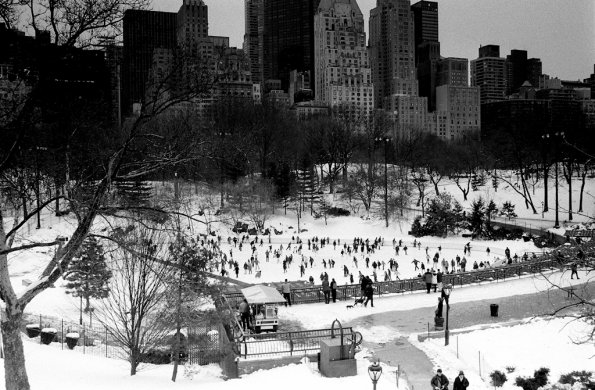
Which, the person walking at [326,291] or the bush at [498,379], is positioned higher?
the bush at [498,379]

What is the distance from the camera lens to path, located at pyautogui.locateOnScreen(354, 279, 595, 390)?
1792cm

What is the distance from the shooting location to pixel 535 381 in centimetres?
1538

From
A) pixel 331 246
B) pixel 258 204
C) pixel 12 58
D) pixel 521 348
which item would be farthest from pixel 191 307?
pixel 258 204

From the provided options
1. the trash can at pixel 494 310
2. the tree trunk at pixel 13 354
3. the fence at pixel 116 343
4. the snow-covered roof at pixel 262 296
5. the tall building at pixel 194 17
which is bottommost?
the fence at pixel 116 343

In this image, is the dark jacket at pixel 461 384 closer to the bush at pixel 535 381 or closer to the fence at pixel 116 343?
the bush at pixel 535 381

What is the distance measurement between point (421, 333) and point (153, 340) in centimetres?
986

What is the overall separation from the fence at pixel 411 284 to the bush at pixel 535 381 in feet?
37.8

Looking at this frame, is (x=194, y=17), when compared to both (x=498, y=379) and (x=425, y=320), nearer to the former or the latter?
(x=425, y=320)

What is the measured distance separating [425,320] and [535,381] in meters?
9.01

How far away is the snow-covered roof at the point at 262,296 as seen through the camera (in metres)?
21.7

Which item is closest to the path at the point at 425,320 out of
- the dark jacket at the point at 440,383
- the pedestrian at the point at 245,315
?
the dark jacket at the point at 440,383

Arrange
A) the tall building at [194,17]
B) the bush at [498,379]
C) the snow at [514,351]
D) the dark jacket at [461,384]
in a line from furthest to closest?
the tall building at [194,17] < the snow at [514,351] < the bush at [498,379] < the dark jacket at [461,384]

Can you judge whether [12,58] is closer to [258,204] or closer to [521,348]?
[521,348]

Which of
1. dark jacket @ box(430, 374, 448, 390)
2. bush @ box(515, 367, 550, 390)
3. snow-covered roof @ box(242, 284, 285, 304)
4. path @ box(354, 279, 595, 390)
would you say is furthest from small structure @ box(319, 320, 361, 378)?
snow-covered roof @ box(242, 284, 285, 304)
